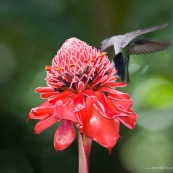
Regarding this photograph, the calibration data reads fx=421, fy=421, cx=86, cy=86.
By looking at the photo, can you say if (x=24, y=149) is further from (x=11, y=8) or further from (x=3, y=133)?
(x=11, y=8)

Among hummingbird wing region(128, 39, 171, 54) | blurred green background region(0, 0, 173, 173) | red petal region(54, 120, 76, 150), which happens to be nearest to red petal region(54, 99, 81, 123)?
red petal region(54, 120, 76, 150)

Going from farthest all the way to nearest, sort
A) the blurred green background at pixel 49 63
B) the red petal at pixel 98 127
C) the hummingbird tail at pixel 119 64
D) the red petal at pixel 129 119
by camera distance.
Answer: the blurred green background at pixel 49 63 < the hummingbird tail at pixel 119 64 < the red petal at pixel 129 119 < the red petal at pixel 98 127

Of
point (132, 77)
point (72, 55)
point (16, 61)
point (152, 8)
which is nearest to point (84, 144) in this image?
point (72, 55)

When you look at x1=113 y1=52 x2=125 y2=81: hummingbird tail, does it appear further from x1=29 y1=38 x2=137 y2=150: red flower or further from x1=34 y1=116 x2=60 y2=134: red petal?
x1=34 y1=116 x2=60 y2=134: red petal

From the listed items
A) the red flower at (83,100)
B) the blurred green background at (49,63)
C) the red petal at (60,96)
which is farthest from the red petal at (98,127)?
the blurred green background at (49,63)

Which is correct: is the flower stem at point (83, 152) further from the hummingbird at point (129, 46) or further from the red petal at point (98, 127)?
the hummingbird at point (129, 46)

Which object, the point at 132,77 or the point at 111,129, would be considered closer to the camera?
the point at 111,129

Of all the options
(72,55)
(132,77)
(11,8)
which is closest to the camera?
(72,55)
